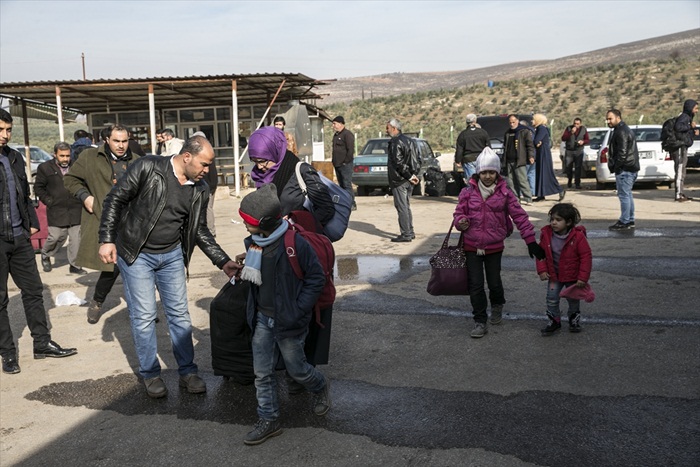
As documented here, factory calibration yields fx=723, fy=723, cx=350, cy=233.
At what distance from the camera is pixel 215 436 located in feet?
14.4

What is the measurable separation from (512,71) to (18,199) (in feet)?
453

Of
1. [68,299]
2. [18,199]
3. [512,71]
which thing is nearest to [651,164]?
[68,299]

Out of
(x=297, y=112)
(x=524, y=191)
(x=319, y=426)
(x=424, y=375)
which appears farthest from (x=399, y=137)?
(x=297, y=112)

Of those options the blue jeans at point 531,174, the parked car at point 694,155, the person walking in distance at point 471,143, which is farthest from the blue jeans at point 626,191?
the parked car at point 694,155

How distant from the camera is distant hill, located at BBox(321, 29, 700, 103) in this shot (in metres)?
115

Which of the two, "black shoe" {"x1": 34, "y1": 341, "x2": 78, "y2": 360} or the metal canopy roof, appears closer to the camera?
"black shoe" {"x1": 34, "y1": 341, "x2": 78, "y2": 360}

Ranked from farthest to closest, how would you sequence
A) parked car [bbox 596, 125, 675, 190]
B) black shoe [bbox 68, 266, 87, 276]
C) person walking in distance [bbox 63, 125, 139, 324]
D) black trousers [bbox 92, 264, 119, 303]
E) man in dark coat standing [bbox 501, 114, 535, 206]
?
1. parked car [bbox 596, 125, 675, 190]
2. man in dark coat standing [bbox 501, 114, 535, 206]
3. black shoe [bbox 68, 266, 87, 276]
4. black trousers [bbox 92, 264, 119, 303]
5. person walking in distance [bbox 63, 125, 139, 324]

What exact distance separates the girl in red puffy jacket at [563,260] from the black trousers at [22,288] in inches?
164

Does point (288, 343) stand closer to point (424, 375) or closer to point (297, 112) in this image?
point (424, 375)

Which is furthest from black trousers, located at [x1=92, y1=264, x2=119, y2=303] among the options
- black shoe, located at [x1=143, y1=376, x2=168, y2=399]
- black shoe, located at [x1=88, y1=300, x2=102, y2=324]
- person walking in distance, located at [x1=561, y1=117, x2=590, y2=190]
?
person walking in distance, located at [x1=561, y1=117, x2=590, y2=190]

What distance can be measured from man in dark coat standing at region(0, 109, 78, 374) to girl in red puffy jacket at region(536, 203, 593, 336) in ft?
13.3

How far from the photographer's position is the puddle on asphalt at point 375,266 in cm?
877

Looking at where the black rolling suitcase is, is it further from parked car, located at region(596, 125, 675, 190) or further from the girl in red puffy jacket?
parked car, located at region(596, 125, 675, 190)

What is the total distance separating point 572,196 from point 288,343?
14.0 m
